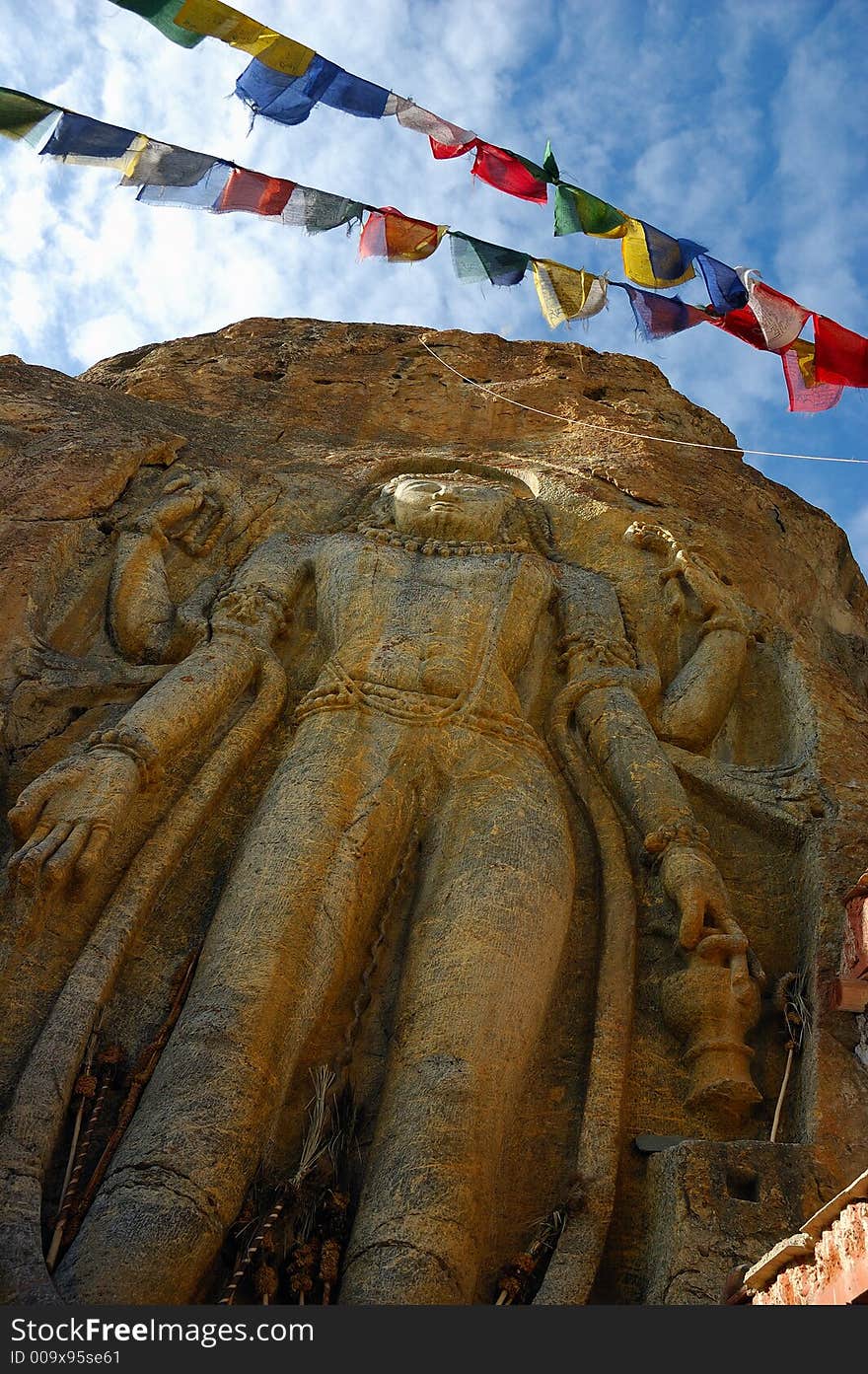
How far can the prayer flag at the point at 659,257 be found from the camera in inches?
362

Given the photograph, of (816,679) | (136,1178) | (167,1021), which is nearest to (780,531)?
(816,679)

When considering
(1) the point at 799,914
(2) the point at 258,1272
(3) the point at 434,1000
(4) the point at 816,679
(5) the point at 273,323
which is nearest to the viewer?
(2) the point at 258,1272

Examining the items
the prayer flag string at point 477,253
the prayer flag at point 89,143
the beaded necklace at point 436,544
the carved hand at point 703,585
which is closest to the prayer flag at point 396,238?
the prayer flag string at point 477,253

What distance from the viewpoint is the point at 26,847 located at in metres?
5.75

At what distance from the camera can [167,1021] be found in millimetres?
5555

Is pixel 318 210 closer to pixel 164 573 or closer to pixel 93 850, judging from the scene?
pixel 164 573

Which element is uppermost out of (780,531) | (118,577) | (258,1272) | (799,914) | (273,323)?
(273,323)

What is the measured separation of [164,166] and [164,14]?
0.95m

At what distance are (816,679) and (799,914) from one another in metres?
1.90

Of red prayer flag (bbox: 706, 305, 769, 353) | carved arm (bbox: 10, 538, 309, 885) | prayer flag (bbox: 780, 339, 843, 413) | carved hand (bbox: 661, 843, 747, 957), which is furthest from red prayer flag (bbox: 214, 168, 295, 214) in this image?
carved hand (bbox: 661, 843, 747, 957)

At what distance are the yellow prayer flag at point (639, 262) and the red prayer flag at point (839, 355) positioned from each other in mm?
1074

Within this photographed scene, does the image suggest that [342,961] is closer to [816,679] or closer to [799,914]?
[799,914]

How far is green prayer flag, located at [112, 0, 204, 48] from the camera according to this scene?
8883 millimetres

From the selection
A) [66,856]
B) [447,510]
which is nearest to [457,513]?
[447,510]
